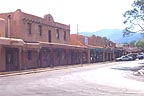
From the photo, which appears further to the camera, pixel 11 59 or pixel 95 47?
pixel 95 47

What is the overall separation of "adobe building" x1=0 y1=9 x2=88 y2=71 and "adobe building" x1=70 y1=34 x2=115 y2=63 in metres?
8.32

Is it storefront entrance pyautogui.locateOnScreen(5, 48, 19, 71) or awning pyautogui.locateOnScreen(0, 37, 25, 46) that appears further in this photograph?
storefront entrance pyautogui.locateOnScreen(5, 48, 19, 71)

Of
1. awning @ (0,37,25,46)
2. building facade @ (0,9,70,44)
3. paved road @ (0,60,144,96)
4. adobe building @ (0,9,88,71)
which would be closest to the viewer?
paved road @ (0,60,144,96)

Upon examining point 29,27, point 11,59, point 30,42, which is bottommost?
point 11,59

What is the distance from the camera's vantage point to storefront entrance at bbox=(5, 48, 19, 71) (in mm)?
39094

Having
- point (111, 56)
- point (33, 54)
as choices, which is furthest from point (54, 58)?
point (111, 56)

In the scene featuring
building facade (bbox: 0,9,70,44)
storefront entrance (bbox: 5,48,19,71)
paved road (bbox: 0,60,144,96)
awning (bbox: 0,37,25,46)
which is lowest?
paved road (bbox: 0,60,144,96)

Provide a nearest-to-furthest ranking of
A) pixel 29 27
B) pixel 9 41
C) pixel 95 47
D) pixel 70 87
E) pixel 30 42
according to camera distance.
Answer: pixel 70 87 → pixel 9 41 → pixel 30 42 → pixel 29 27 → pixel 95 47


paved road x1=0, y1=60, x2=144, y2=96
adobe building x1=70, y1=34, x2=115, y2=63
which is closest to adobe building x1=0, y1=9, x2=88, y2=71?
adobe building x1=70, y1=34, x2=115, y2=63

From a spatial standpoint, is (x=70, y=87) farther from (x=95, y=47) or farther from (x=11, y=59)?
(x=95, y=47)

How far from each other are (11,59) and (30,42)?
544 centimetres

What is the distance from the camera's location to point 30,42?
44.8m

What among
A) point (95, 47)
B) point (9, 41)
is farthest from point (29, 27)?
point (95, 47)

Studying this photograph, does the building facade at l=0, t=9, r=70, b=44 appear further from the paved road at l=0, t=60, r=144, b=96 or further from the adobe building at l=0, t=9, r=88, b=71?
the paved road at l=0, t=60, r=144, b=96
